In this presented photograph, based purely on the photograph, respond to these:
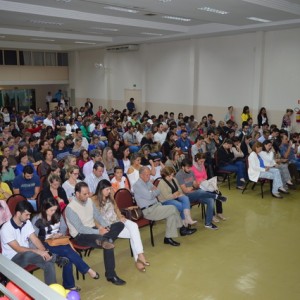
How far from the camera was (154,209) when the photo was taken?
5.38 meters

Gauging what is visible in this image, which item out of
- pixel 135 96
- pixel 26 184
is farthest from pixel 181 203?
pixel 135 96

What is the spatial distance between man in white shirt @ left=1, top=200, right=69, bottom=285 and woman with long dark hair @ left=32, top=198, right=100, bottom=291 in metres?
0.17

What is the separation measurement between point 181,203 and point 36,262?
102 inches

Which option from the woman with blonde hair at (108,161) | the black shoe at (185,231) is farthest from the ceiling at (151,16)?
the black shoe at (185,231)

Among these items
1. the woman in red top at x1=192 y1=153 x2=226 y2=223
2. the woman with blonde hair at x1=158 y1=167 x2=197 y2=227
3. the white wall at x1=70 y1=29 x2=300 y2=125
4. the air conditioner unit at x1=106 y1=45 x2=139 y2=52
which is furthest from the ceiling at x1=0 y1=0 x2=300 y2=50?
the woman with blonde hair at x1=158 y1=167 x2=197 y2=227

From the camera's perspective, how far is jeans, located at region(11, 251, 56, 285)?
3.89 meters

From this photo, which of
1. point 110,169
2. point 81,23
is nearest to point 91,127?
point 81,23

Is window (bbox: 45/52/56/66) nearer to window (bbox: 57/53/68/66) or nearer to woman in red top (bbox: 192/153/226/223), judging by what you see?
window (bbox: 57/53/68/66)

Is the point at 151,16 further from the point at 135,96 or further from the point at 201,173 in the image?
the point at 135,96

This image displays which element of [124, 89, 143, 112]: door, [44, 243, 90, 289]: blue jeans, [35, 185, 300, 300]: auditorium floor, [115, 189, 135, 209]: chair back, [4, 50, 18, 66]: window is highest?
[4, 50, 18, 66]: window

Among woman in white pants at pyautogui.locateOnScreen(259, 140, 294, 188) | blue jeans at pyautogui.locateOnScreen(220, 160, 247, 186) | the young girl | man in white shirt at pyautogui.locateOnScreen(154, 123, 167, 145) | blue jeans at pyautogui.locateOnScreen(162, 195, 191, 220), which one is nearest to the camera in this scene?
blue jeans at pyautogui.locateOnScreen(162, 195, 191, 220)

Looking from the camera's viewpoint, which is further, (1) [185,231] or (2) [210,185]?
(2) [210,185]

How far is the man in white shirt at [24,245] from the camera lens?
3887mm

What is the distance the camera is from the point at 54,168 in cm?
620
